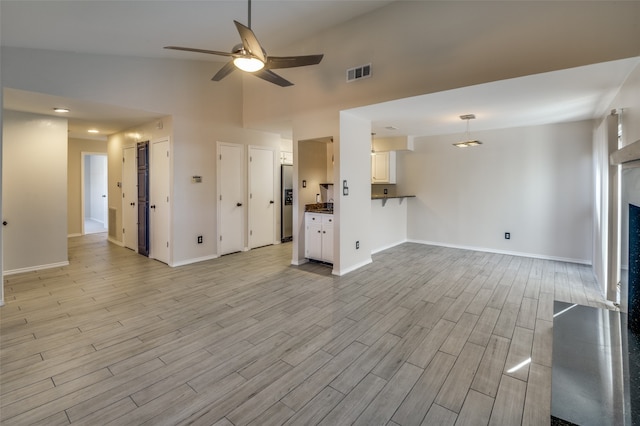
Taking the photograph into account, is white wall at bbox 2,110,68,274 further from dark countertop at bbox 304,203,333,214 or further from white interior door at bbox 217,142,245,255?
dark countertop at bbox 304,203,333,214

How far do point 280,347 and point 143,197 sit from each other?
15.7ft

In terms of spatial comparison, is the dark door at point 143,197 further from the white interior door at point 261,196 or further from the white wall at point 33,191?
the white interior door at point 261,196

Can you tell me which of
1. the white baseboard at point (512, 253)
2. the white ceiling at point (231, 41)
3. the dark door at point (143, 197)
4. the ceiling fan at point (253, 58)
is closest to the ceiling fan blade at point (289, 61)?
the ceiling fan at point (253, 58)

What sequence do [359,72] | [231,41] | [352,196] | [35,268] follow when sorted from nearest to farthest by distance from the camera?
[359,72]
[231,41]
[352,196]
[35,268]

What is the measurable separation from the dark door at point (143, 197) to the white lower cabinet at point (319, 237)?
3196 mm

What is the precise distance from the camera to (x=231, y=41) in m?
4.26

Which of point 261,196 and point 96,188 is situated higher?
point 96,188

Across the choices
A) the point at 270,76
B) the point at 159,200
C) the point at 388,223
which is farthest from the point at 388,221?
the point at 159,200

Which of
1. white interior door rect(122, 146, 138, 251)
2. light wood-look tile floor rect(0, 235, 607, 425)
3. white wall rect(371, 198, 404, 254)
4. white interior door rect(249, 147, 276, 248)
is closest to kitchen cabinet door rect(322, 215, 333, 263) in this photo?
light wood-look tile floor rect(0, 235, 607, 425)

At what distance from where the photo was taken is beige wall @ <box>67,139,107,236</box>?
25.3 feet

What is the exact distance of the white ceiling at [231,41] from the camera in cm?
298

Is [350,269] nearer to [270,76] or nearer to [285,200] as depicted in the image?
[285,200]

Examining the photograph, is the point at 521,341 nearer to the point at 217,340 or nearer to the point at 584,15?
the point at 217,340

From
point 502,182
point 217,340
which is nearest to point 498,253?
point 502,182
